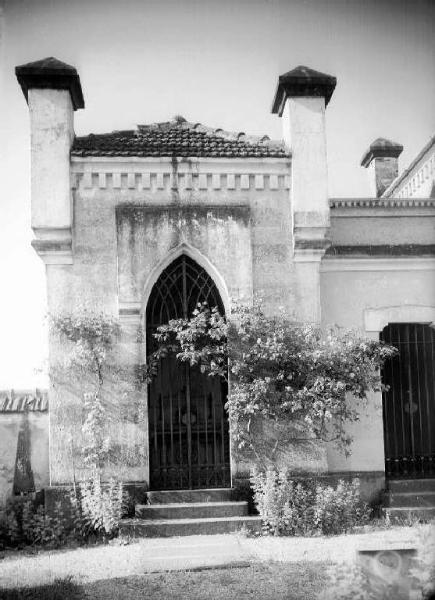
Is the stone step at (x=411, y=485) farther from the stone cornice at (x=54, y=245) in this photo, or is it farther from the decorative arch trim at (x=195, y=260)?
the stone cornice at (x=54, y=245)

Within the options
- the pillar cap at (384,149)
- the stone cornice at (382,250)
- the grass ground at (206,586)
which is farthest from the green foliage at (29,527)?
the pillar cap at (384,149)

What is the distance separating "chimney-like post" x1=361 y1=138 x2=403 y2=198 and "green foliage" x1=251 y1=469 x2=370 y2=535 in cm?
1054

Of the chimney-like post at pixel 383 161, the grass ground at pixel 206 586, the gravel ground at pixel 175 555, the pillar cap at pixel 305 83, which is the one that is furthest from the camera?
the chimney-like post at pixel 383 161

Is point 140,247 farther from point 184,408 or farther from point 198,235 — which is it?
point 184,408

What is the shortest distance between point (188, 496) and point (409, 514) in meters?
3.55

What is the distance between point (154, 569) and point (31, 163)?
6710 mm

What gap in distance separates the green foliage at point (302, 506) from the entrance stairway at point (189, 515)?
0.92 ft

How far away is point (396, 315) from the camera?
13.1 metres

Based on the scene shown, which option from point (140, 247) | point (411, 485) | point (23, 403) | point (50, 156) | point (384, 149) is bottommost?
point (411, 485)

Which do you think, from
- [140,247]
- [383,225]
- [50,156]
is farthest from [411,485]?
[50,156]

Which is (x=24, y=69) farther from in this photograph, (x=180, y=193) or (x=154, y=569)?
(x=154, y=569)

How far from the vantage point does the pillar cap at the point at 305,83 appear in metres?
12.7

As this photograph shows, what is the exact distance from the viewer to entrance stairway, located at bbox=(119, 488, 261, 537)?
10.9 m

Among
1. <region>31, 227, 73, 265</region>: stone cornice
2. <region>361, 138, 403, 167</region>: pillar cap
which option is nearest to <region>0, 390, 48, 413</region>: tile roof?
<region>31, 227, 73, 265</region>: stone cornice
